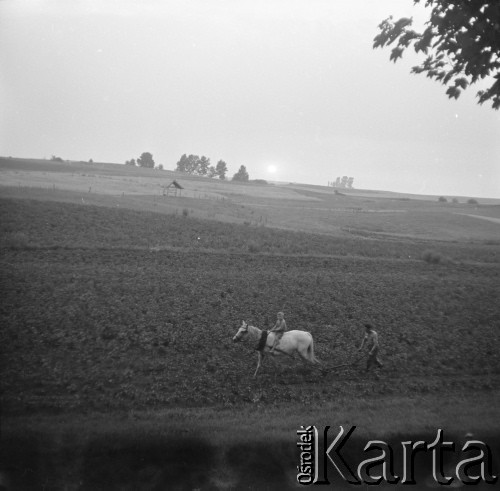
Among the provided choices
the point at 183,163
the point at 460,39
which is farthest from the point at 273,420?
the point at 183,163

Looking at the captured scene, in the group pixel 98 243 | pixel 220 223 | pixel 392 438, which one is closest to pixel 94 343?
pixel 392 438

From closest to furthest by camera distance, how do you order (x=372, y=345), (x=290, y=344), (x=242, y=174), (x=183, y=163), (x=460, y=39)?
1. (x=460, y=39)
2. (x=290, y=344)
3. (x=372, y=345)
4. (x=242, y=174)
5. (x=183, y=163)

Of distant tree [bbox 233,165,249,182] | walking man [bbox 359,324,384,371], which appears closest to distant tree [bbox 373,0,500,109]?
walking man [bbox 359,324,384,371]

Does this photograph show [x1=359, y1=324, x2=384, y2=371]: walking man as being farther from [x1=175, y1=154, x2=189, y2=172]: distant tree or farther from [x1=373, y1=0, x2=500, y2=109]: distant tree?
[x1=175, y1=154, x2=189, y2=172]: distant tree

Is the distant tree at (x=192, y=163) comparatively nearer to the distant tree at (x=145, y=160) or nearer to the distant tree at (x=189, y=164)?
the distant tree at (x=189, y=164)

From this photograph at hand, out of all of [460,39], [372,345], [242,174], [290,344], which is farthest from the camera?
[242,174]

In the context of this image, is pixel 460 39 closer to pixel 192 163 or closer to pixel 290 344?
pixel 290 344

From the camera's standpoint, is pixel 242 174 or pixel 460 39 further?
pixel 242 174

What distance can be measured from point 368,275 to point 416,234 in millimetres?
29862

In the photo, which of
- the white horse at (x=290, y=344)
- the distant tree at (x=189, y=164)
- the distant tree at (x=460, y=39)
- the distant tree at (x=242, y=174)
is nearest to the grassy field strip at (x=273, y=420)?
the white horse at (x=290, y=344)

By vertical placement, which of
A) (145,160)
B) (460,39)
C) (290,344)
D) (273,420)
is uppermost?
(145,160)

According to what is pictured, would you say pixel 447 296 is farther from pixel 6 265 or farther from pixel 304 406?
pixel 6 265

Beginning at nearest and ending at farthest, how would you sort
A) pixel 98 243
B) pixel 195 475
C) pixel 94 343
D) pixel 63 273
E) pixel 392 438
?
pixel 195 475, pixel 392 438, pixel 94 343, pixel 63 273, pixel 98 243

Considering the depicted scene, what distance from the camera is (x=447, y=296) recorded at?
23703 millimetres
